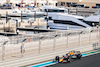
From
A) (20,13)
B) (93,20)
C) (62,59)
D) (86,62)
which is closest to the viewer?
(62,59)

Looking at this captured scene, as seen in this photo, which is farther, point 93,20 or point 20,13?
point 20,13

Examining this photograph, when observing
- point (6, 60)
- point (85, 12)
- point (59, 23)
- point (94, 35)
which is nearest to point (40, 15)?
point (59, 23)

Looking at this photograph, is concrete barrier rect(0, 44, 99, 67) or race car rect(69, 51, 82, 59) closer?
concrete barrier rect(0, 44, 99, 67)

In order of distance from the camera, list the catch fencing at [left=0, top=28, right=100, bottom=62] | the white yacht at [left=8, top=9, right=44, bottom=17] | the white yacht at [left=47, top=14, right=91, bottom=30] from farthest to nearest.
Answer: the white yacht at [left=8, top=9, right=44, bottom=17], the white yacht at [left=47, top=14, right=91, bottom=30], the catch fencing at [left=0, top=28, right=100, bottom=62]

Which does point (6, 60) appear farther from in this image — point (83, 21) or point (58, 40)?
point (83, 21)

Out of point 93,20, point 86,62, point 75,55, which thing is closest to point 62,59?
point 75,55

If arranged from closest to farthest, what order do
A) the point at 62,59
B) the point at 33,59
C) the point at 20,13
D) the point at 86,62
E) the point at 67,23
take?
the point at 33,59 < the point at 62,59 < the point at 86,62 < the point at 67,23 < the point at 20,13

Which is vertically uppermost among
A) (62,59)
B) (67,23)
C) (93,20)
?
(93,20)

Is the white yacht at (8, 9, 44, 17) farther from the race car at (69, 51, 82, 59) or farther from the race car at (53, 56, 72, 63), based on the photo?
the race car at (53, 56, 72, 63)

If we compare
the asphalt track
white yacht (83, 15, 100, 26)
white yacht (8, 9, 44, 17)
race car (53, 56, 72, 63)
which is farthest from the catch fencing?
white yacht (8, 9, 44, 17)

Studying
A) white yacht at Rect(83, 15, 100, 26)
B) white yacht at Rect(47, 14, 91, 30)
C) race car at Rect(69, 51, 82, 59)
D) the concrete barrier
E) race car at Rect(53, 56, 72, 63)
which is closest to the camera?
the concrete barrier

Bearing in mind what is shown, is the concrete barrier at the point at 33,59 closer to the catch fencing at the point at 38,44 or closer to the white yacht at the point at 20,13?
the catch fencing at the point at 38,44

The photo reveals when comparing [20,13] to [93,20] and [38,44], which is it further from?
[38,44]

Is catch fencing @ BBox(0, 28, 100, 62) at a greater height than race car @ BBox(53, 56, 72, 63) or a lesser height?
greater
